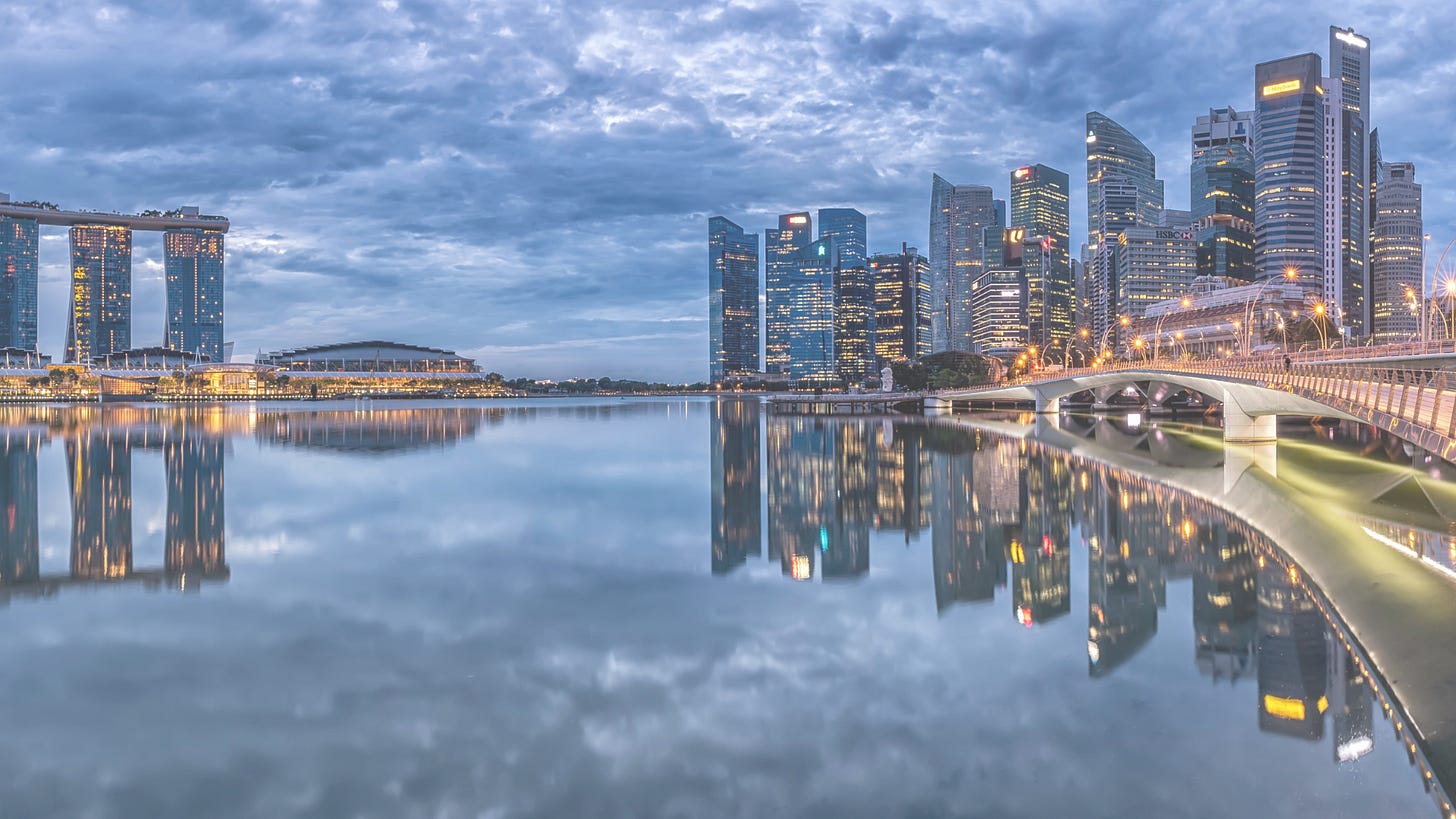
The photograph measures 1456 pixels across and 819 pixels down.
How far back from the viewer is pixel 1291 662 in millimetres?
13492

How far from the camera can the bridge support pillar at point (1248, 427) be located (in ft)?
174

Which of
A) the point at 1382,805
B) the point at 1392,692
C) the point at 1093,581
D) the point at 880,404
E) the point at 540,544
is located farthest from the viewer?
the point at 880,404

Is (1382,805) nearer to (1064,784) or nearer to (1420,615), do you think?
(1064,784)

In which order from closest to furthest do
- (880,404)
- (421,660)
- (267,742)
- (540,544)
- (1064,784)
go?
1. (1064,784)
2. (267,742)
3. (421,660)
4. (540,544)
5. (880,404)

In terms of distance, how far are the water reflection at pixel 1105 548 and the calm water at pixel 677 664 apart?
111 mm

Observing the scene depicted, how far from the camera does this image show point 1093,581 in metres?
19.9

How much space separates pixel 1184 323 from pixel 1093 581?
16044 cm

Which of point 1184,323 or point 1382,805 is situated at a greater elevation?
point 1184,323

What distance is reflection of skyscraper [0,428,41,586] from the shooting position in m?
20.7

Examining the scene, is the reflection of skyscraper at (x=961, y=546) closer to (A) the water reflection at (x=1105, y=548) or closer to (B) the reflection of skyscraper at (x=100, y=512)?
(A) the water reflection at (x=1105, y=548)

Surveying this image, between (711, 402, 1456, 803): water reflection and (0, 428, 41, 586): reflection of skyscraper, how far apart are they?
53.1ft

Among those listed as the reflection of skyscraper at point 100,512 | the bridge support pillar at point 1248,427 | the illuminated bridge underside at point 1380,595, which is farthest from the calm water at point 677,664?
the bridge support pillar at point 1248,427

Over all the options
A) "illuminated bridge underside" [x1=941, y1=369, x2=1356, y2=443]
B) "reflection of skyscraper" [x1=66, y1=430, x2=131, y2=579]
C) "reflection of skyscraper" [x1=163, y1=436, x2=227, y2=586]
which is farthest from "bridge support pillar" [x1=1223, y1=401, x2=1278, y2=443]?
"reflection of skyscraper" [x1=66, y1=430, x2=131, y2=579]

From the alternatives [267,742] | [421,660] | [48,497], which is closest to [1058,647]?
[421,660]
